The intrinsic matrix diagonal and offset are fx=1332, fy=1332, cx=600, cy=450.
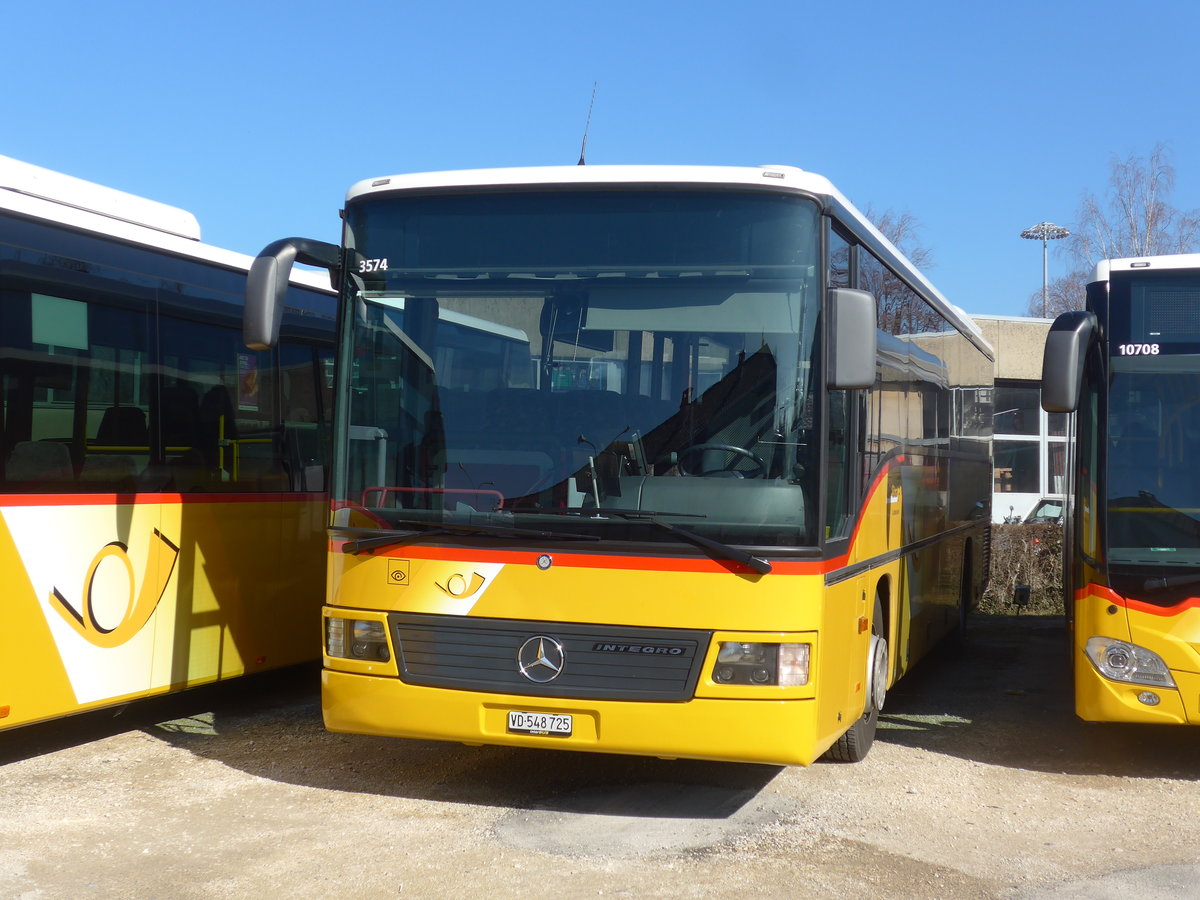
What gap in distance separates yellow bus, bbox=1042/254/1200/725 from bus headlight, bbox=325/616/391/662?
3.66 metres

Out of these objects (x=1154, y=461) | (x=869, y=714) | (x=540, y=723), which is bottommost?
(x=869, y=714)

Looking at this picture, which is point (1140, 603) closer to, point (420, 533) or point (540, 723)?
point (540, 723)

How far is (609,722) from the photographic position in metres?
6.08

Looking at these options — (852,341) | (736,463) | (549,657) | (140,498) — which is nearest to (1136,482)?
(852,341)

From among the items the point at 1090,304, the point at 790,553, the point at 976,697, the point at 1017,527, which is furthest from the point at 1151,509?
the point at 1017,527

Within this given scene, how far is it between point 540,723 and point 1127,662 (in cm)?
337

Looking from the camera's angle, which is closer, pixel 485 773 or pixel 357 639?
pixel 357 639

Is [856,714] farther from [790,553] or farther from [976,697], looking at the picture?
[976,697]

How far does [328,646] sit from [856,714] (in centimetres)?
277

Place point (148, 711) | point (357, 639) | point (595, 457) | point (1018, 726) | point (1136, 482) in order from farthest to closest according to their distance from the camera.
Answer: point (148, 711) < point (1018, 726) < point (1136, 482) < point (357, 639) < point (595, 457)

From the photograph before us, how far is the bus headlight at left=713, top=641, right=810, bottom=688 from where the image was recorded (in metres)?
5.96

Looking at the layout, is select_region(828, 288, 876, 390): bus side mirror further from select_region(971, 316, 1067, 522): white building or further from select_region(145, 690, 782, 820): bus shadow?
select_region(971, 316, 1067, 522): white building

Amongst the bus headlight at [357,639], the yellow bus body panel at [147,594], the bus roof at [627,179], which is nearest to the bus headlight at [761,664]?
the bus headlight at [357,639]

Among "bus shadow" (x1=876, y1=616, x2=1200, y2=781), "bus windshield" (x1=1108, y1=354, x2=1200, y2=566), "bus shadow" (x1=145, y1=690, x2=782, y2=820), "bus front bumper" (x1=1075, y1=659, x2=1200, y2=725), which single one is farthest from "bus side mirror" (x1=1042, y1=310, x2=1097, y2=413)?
"bus shadow" (x1=145, y1=690, x2=782, y2=820)
